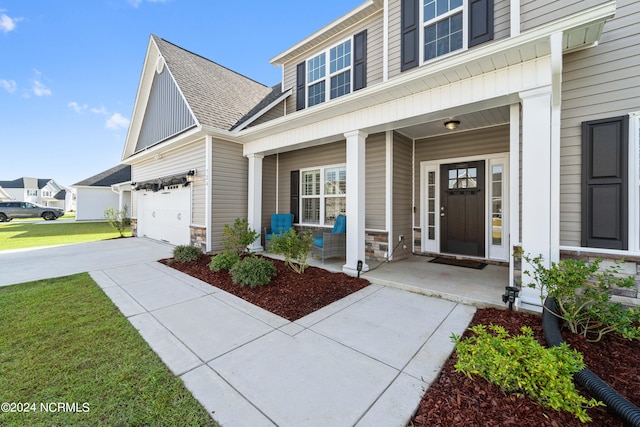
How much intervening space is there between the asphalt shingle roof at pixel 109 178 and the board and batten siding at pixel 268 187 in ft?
62.1

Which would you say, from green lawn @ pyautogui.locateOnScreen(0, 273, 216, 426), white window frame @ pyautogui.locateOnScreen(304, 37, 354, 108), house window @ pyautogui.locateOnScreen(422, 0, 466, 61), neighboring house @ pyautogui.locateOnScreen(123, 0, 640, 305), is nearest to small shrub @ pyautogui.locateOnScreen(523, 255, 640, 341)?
neighboring house @ pyautogui.locateOnScreen(123, 0, 640, 305)

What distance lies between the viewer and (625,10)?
3105 mm

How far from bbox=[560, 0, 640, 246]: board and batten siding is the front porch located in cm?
121

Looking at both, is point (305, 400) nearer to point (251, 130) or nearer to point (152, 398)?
point (152, 398)

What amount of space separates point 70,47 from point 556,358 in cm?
1746

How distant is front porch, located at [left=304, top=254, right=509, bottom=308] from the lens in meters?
3.68

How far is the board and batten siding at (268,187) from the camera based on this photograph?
310 inches

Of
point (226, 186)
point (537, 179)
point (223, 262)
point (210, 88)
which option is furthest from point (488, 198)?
point (210, 88)

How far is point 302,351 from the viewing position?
249 centimetres

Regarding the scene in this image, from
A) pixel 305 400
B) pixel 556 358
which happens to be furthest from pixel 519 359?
pixel 305 400

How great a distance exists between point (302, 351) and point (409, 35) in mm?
6036

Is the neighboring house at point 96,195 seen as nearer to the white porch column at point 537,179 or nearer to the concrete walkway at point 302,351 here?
the concrete walkway at point 302,351

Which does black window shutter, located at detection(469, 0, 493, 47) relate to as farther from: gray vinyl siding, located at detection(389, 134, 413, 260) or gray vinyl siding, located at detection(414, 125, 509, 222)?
gray vinyl siding, located at detection(389, 134, 413, 260)

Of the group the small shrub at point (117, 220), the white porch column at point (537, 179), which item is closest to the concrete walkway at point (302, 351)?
the white porch column at point (537, 179)
